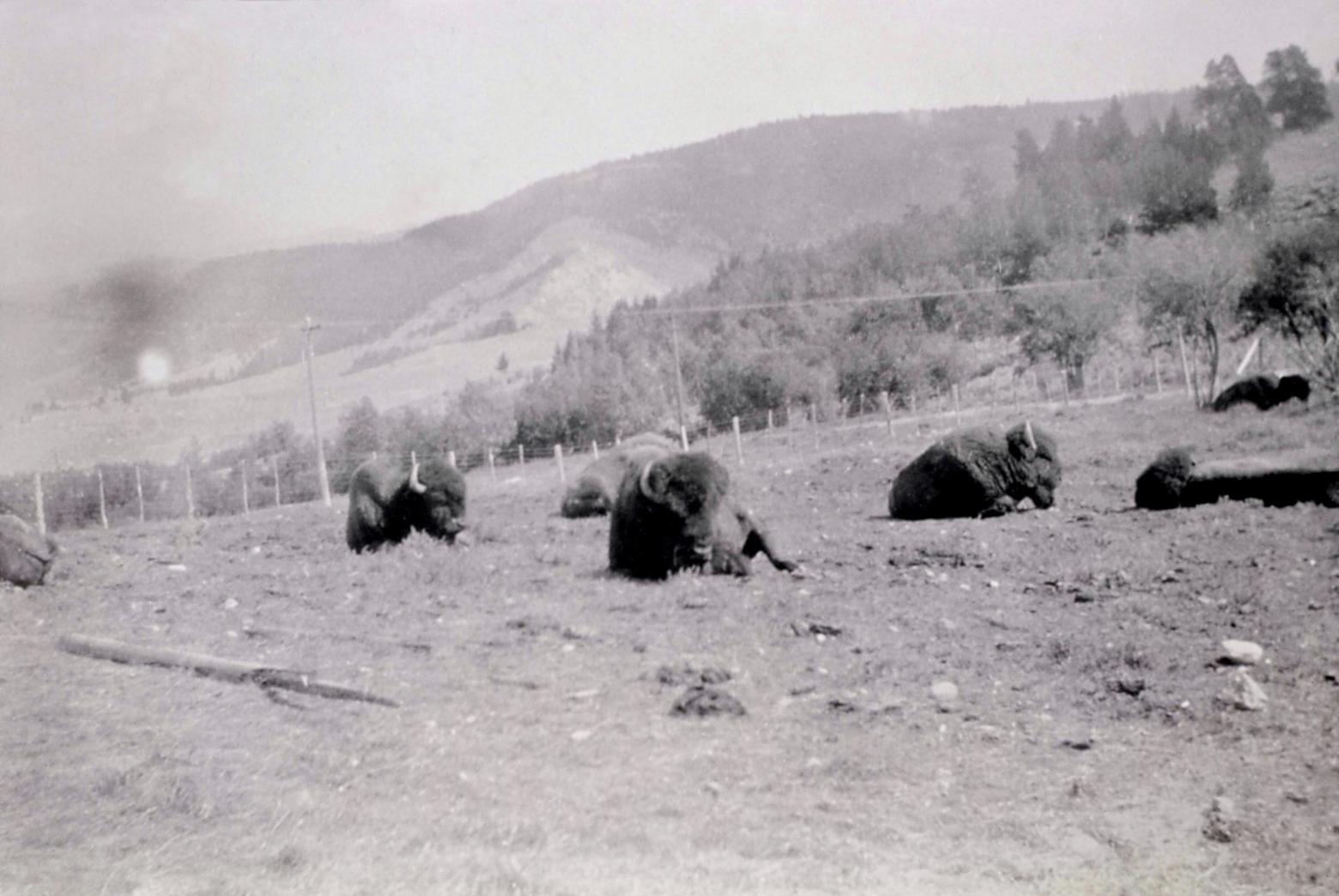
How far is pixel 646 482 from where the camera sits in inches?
424

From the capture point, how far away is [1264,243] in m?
22.3

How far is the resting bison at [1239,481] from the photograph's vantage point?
10.5m

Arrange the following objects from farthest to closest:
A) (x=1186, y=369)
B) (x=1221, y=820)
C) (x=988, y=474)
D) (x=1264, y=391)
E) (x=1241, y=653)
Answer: (x=1186, y=369), (x=1264, y=391), (x=988, y=474), (x=1241, y=653), (x=1221, y=820)

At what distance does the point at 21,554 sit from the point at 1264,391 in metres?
20.7

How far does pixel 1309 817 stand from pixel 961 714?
185 cm

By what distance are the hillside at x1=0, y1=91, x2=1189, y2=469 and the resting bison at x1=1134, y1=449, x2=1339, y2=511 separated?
1079 centimetres

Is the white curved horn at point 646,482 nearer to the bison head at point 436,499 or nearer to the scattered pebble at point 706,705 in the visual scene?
the scattered pebble at point 706,705

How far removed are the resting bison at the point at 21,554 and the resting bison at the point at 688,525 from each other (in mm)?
6009

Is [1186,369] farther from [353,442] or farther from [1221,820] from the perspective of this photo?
[353,442]

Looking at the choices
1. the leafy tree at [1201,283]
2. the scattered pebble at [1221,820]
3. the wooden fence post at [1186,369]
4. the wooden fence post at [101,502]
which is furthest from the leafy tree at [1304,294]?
the wooden fence post at [101,502]

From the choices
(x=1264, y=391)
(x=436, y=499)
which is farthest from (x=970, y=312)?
(x=436, y=499)

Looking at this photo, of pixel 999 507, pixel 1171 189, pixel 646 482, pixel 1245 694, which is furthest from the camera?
pixel 1171 189

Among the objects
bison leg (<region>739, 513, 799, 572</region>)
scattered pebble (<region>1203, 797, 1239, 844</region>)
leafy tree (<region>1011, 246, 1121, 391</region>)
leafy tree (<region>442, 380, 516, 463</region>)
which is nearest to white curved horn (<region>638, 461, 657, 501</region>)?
bison leg (<region>739, 513, 799, 572</region>)

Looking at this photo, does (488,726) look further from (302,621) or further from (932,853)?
(302,621)
